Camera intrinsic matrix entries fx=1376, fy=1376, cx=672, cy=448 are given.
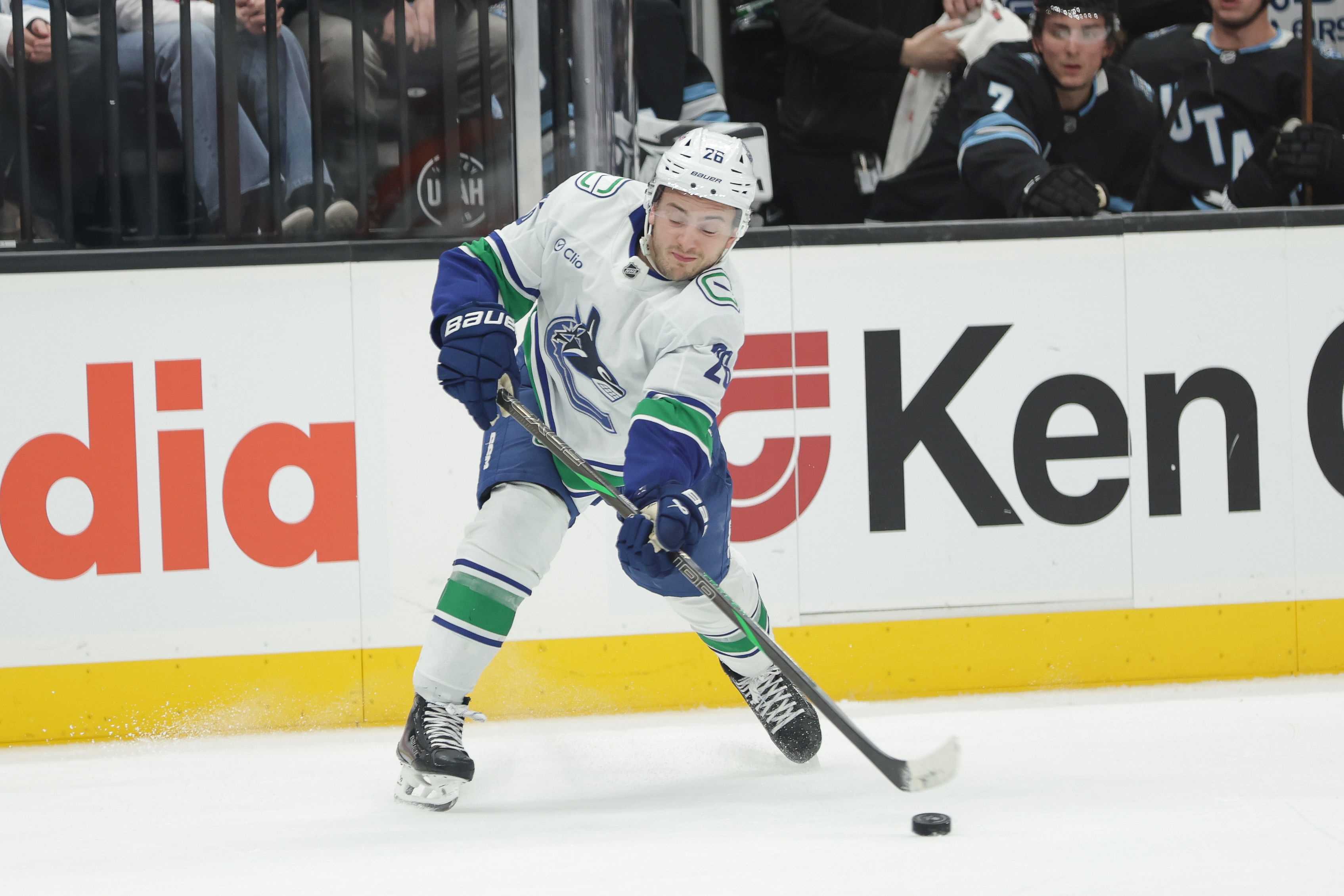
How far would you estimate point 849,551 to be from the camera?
3.16 m

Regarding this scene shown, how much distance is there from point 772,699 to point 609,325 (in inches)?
32.6

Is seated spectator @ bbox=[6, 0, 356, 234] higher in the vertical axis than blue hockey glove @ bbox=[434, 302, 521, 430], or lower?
higher

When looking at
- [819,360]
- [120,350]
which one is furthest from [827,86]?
[120,350]

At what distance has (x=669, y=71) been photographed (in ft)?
11.4

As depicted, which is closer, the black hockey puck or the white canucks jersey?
the black hockey puck

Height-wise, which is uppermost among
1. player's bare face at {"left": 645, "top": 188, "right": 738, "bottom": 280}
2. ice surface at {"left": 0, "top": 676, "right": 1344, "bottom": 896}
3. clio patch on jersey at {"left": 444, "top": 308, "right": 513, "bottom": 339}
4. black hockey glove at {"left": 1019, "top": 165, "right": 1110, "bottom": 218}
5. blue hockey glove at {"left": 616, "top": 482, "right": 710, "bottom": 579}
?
black hockey glove at {"left": 1019, "top": 165, "right": 1110, "bottom": 218}

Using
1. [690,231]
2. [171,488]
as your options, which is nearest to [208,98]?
[171,488]

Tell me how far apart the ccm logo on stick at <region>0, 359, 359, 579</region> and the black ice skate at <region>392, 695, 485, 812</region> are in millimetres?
708

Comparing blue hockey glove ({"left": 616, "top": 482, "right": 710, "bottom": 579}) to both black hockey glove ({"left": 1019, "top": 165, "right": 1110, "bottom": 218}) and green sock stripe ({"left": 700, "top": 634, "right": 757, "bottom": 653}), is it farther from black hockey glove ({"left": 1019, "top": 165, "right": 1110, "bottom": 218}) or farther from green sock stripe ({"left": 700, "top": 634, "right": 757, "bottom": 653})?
black hockey glove ({"left": 1019, "top": 165, "right": 1110, "bottom": 218})

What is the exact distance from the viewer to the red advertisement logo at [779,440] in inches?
122

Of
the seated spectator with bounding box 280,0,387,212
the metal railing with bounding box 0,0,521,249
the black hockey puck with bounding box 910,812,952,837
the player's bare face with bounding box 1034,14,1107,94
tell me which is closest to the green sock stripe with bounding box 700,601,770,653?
the black hockey puck with bounding box 910,812,952,837

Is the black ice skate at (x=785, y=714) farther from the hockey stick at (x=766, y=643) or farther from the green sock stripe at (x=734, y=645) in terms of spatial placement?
the hockey stick at (x=766, y=643)

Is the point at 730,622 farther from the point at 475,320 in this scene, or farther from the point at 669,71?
the point at 669,71

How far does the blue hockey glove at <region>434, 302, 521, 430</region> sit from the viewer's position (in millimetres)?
2301
